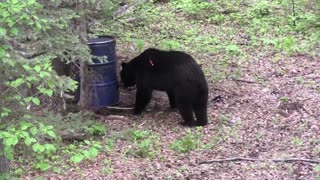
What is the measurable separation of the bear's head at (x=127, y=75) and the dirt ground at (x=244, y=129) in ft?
1.07

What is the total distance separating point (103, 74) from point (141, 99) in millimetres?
740

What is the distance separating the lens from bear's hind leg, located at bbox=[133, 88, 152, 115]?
928 cm

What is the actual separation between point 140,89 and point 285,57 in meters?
3.86

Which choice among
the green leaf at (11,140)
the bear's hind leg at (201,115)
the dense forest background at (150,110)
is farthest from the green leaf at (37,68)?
the bear's hind leg at (201,115)

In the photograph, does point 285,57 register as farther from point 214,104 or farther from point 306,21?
point 214,104

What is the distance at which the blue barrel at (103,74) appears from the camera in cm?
890

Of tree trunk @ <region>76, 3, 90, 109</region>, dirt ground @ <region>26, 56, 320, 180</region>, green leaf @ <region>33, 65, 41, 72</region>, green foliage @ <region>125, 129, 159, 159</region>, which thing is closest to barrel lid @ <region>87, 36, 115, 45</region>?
tree trunk @ <region>76, 3, 90, 109</region>

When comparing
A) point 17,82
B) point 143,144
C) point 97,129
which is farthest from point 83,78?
point 17,82

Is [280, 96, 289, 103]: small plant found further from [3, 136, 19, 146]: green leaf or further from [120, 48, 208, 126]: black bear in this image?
[3, 136, 19, 146]: green leaf

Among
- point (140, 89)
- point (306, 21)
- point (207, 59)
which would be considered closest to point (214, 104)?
point (140, 89)

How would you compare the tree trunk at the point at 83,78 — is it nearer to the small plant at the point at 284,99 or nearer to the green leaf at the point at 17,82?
the small plant at the point at 284,99

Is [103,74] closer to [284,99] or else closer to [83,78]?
[83,78]

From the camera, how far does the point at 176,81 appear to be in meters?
8.66

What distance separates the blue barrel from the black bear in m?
0.41
